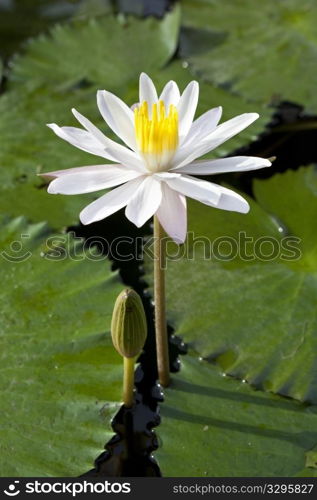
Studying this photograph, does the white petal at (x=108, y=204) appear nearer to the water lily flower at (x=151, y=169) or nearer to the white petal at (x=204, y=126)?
the water lily flower at (x=151, y=169)

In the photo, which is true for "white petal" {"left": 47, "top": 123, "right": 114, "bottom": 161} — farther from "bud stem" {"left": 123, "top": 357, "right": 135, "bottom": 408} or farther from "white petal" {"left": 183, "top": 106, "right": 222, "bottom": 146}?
"bud stem" {"left": 123, "top": 357, "right": 135, "bottom": 408}

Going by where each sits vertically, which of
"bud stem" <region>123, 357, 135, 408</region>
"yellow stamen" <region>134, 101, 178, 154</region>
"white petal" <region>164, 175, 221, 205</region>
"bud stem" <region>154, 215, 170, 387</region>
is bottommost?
"bud stem" <region>123, 357, 135, 408</region>

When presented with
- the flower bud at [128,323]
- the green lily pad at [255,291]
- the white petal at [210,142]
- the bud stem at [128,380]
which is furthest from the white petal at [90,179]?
the green lily pad at [255,291]

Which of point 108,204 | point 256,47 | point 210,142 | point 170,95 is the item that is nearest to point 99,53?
point 256,47

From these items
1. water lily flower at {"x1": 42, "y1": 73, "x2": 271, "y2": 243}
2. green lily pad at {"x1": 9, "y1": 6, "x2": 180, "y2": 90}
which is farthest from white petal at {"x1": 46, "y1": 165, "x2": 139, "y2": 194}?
green lily pad at {"x1": 9, "y1": 6, "x2": 180, "y2": 90}

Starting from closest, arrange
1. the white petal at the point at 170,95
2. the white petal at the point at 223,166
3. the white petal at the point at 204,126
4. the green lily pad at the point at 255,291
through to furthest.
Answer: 1. the white petal at the point at 223,166
2. the white petal at the point at 204,126
3. the white petal at the point at 170,95
4. the green lily pad at the point at 255,291
